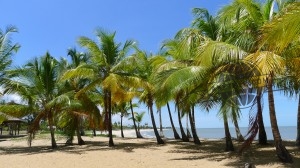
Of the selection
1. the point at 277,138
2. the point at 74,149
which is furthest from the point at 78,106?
the point at 277,138

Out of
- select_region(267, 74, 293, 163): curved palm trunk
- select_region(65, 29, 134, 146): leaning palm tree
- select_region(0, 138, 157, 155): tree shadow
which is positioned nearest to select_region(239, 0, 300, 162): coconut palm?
select_region(267, 74, 293, 163): curved palm trunk

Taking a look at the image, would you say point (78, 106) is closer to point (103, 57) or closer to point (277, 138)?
point (103, 57)

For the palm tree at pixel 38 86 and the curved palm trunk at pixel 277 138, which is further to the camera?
the palm tree at pixel 38 86

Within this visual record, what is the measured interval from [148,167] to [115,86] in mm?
6842

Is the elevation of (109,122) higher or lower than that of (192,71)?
lower

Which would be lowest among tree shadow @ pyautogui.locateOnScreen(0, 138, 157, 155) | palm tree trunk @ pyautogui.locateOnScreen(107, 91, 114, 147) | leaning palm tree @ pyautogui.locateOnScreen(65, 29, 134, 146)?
tree shadow @ pyautogui.locateOnScreen(0, 138, 157, 155)

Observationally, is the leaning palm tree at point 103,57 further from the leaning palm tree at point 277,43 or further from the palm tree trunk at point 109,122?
the leaning palm tree at point 277,43

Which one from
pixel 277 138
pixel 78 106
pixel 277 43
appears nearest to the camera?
pixel 277 43

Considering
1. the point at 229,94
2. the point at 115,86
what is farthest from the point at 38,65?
the point at 229,94

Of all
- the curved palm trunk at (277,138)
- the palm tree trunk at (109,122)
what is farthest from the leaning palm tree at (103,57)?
the curved palm trunk at (277,138)

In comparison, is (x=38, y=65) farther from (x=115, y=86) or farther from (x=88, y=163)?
(x=88, y=163)

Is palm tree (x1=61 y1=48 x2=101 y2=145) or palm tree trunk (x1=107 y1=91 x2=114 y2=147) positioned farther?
palm tree (x1=61 y1=48 x2=101 y2=145)

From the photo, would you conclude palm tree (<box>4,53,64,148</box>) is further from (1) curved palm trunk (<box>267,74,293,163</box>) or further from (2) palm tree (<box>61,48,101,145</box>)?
(1) curved palm trunk (<box>267,74,293,163</box>)

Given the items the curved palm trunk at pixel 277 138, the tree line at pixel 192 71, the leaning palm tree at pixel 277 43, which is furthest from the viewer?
the curved palm trunk at pixel 277 138
